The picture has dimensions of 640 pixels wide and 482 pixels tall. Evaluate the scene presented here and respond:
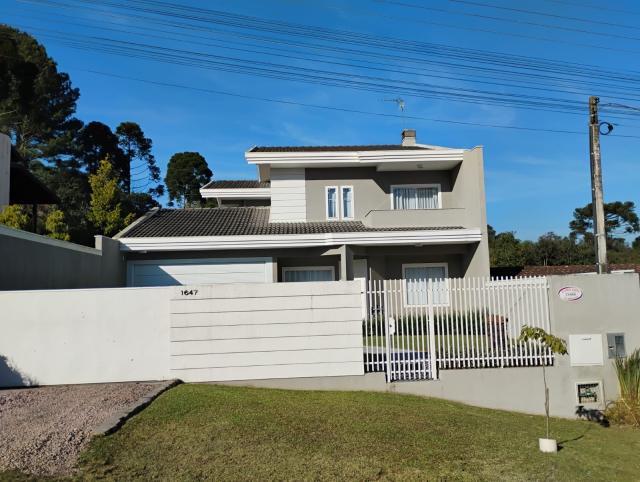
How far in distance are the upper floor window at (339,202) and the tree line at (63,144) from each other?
11098 mm

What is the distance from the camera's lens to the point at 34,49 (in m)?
36.0

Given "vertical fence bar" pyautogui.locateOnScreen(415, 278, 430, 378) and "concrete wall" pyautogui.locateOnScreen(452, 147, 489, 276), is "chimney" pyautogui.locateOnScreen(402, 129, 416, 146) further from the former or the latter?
"vertical fence bar" pyautogui.locateOnScreen(415, 278, 430, 378)

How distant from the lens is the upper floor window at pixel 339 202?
1988 centimetres

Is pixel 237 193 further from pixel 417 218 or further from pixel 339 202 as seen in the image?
pixel 417 218

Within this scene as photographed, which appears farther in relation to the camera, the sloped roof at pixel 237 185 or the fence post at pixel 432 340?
the sloped roof at pixel 237 185

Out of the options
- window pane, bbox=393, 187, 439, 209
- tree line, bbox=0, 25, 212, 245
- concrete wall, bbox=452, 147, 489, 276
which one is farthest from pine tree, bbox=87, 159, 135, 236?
concrete wall, bbox=452, 147, 489, 276

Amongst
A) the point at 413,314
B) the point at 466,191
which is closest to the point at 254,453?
the point at 413,314

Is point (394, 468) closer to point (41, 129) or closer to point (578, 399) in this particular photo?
point (578, 399)

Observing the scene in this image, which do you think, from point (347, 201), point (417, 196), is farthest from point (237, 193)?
point (417, 196)

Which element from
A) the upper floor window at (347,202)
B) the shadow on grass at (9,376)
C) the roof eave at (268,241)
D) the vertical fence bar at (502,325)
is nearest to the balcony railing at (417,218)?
the roof eave at (268,241)

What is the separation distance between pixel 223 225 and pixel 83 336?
993 cm

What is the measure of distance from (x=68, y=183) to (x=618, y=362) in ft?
126

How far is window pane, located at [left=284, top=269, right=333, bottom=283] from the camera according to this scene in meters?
18.8

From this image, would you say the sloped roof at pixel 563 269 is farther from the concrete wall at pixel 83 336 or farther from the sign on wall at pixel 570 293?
the concrete wall at pixel 83 336
